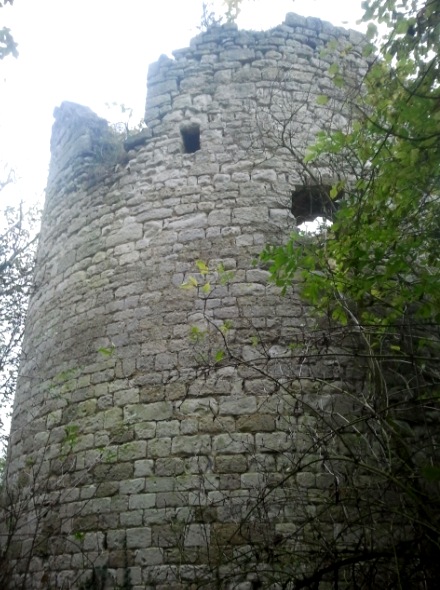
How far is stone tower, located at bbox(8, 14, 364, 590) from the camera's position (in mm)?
3668

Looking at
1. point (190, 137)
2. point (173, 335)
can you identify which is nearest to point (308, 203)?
point (190, 137)

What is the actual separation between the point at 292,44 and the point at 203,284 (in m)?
2.56

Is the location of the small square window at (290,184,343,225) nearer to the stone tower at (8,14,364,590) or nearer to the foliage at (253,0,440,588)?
the stone tower at (8,14,364,590)

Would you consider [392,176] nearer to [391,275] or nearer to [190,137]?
[391,275]

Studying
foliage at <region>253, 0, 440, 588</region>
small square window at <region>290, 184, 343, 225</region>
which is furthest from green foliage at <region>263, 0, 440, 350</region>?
small square window at <region>290, 184, 343, 225</region>

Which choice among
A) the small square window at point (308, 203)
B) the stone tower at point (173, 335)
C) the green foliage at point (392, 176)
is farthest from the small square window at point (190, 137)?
the green foliage at point (392, 176)

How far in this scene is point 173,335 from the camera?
4230 millimetres

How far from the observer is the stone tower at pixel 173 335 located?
367 centimetres

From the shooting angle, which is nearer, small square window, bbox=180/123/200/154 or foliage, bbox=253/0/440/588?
foliage, bbox=253/0/440/588

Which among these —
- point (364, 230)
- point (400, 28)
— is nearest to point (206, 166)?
point (364, 230)

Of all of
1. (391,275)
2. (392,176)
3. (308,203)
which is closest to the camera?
(392,176)

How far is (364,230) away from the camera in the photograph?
10.9ft

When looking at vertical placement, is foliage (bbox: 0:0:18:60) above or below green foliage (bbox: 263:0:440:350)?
above

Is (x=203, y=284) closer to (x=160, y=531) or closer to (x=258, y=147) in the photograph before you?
(x=258, y=147)
